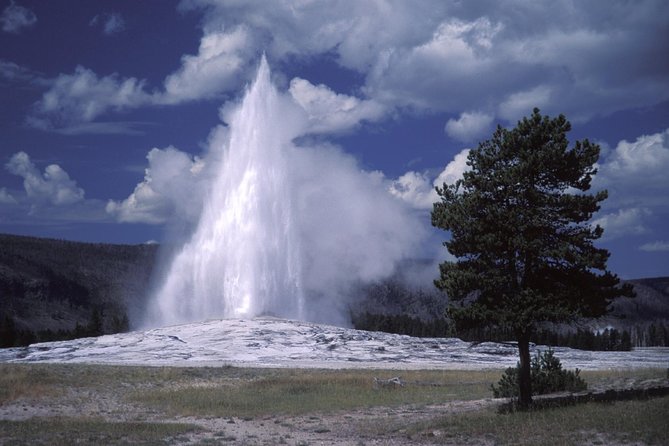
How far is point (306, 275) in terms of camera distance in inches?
7062

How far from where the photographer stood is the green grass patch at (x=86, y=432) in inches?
730

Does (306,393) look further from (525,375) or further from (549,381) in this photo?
(525,375)

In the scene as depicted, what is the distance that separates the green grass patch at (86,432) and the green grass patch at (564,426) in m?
7.79

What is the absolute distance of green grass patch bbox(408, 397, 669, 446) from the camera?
16.7 m

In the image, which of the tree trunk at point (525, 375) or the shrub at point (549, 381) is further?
the shrub at point (549, 381)

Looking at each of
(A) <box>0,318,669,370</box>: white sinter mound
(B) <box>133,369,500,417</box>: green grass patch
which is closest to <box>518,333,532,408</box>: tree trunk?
(B) <box>133,369,500,417</box>: green grass patch

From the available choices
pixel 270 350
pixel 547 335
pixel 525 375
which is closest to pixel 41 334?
pixel 270 350

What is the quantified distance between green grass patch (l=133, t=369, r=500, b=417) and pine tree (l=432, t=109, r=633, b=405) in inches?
302

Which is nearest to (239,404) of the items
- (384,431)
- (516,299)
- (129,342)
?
(384,431)

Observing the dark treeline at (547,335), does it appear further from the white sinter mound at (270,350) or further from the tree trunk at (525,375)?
the tree trunk at (525,375)

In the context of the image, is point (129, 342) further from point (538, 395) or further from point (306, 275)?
point (306, 275)

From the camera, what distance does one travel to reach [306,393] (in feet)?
107

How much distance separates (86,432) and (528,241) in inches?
628

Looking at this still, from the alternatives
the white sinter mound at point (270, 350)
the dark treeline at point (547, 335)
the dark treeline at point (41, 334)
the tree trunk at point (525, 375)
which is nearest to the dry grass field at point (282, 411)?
the tree trunk at point (525, 375)
